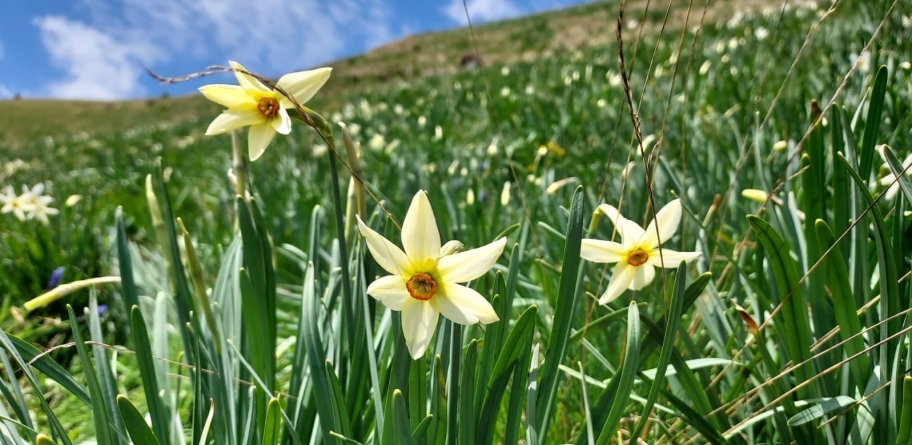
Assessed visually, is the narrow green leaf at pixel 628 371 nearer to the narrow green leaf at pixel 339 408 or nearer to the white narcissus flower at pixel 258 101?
the narrow green leaf at pixel 339 408

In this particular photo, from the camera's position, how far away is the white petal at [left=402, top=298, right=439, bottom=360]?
0.71m

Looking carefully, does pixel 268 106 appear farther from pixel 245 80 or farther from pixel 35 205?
pixel 35 205

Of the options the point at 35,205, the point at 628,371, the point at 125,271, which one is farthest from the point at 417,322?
the point at 35,205

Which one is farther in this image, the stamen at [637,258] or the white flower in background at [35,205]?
the white flower in background at [35,205]

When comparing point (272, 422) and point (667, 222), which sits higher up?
point (667, 222)

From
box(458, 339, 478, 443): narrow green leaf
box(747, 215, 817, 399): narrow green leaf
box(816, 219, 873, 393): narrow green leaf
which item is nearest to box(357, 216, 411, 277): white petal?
box(458, 339, 478, 443): narrow green leaf

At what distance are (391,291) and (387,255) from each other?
4 centimetres

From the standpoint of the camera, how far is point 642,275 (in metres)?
0.92

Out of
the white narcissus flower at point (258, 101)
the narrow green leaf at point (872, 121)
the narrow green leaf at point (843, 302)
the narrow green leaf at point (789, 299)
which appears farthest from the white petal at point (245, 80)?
the narrow green leaf at point (872, 121)

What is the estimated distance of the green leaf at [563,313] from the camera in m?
0.78

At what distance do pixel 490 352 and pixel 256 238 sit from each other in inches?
20.0

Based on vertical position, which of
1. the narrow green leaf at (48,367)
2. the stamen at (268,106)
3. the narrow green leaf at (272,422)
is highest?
the stamen at (268,106)

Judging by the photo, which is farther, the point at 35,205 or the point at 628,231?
the point at 35,205

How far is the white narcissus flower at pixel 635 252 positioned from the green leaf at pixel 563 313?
60mm
